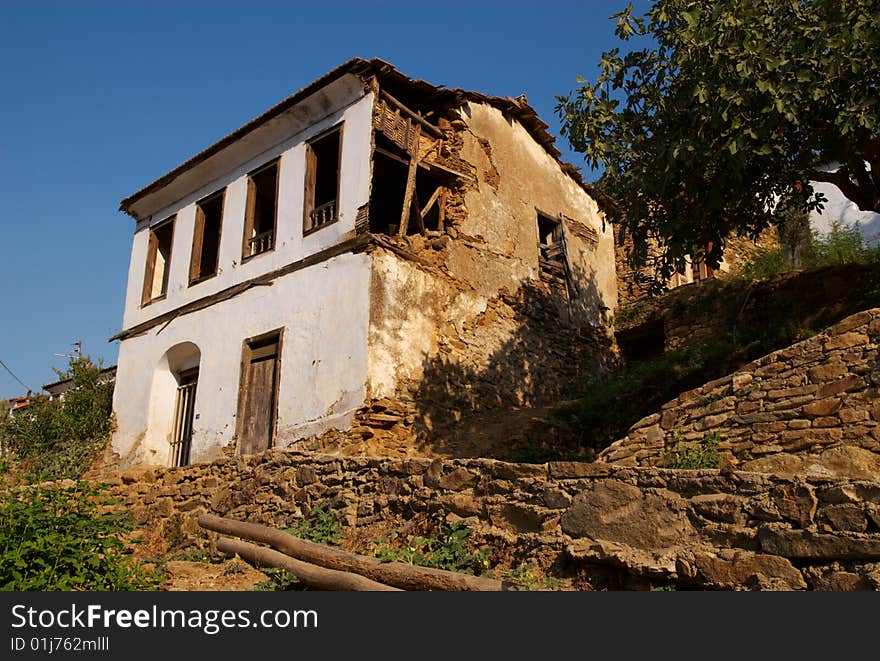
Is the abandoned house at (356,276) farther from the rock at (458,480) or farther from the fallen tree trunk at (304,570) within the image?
the rock at (458,480)

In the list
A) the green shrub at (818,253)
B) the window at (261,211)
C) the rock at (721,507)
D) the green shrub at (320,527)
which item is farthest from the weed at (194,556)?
the green shrub at (818,253)

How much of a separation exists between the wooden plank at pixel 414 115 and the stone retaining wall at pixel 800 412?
705cm

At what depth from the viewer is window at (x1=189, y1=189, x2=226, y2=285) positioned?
1471cm

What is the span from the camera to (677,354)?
11.4m

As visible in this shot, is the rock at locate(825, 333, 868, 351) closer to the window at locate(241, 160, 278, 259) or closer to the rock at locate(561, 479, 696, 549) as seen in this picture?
the rock at locate(561, 479, 696, 549)

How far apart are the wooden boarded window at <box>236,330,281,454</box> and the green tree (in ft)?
19.3

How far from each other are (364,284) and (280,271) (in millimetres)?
2276

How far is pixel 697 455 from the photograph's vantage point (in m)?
7.03

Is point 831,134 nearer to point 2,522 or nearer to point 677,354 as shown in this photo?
point 677,354

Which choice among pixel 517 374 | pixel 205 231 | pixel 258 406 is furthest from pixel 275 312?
pixel 205 231

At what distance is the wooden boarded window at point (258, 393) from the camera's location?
39.2ft

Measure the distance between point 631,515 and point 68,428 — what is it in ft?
45.7

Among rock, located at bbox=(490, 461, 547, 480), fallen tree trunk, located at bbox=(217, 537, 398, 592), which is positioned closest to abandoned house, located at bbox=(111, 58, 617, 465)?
fallen tree trunk, located at bbox=(217, 537, 398, 592)

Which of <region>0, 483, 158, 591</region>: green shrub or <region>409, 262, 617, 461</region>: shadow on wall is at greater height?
<region>409, 262, 617, 461</region>: shadow on wall
